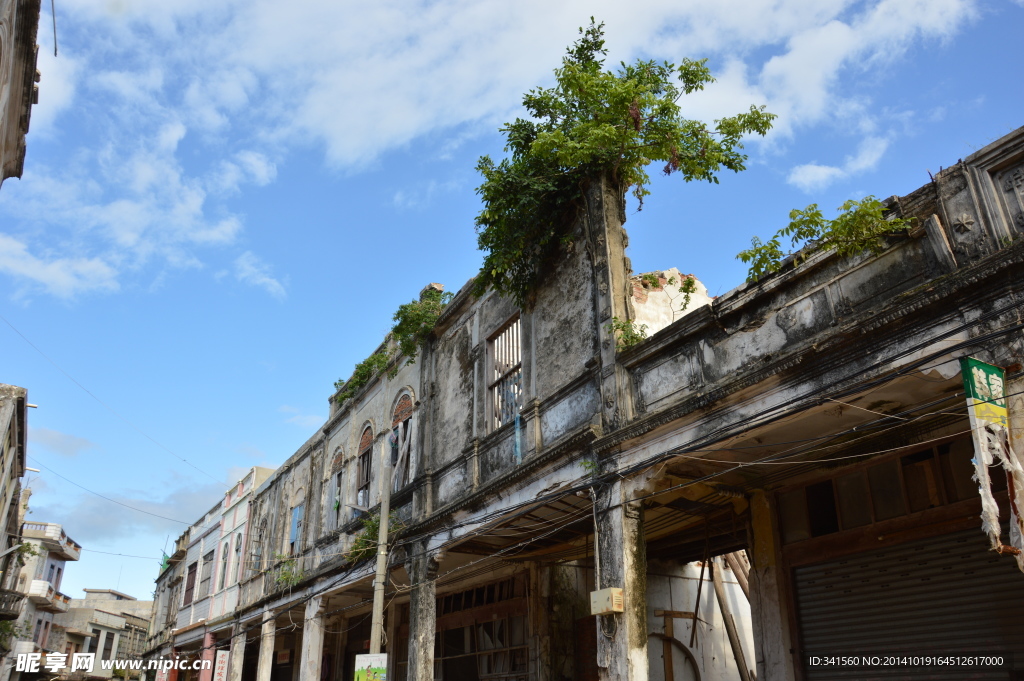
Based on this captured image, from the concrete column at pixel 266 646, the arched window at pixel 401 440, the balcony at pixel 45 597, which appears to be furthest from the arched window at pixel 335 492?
the balcony at pixel 45 597

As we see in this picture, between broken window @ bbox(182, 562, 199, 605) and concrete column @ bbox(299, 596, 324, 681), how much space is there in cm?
1316

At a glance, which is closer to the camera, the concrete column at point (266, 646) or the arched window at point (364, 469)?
the arched window at point (364, 469)

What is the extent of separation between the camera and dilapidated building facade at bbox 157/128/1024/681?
6.17 m

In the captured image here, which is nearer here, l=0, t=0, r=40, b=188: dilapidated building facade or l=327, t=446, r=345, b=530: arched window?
l=0, t=0, r=40, b=188: dilapidated building facade

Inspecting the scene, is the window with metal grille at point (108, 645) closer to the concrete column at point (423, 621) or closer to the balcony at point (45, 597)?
the balcony at point (45, 597)

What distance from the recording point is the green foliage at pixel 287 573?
17752 millimetres

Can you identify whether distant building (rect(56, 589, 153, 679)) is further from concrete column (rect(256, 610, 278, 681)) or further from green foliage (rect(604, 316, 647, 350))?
green foliage (rect(604, 316, 647, 350))

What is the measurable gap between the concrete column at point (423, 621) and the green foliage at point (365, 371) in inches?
221

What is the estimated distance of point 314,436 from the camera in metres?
20.3

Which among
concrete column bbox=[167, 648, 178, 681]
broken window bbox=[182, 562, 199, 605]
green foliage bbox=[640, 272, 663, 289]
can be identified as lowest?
concrete column bbox=[167, 648, 178, 681]

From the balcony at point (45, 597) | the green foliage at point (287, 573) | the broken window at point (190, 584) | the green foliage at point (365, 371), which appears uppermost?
the green foliage at point (365, 371)

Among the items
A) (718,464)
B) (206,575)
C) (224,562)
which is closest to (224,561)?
(224,562)

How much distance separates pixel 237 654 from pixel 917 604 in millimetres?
18381

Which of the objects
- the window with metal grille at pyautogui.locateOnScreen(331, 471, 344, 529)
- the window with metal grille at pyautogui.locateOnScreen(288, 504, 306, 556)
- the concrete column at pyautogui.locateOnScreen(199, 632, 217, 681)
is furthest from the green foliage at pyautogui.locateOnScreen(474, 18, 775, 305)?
the concrete column at pyautogui.locateOnScreen(199, 632, 217, 681)
